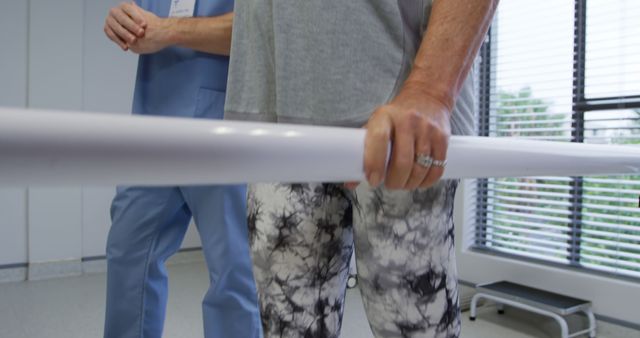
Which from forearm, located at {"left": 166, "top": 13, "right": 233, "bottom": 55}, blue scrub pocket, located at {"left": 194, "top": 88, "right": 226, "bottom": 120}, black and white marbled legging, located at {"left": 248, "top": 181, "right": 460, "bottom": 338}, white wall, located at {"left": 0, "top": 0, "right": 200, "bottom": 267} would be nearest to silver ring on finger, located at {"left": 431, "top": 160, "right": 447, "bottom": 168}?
black and white marbled legging, located at {"left": 248, "top": 181, "right": 460, "bottom": 338}

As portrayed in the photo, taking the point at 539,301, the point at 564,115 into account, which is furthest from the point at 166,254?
the point at 564,115

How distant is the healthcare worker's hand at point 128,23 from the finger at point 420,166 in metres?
0.86

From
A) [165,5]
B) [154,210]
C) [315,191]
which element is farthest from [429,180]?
[165,5]

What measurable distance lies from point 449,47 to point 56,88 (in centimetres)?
287

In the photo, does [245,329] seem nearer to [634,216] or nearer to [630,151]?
[630,151]

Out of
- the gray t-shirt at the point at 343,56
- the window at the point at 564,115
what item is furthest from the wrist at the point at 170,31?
the window at the point at 564,115

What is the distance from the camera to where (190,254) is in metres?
3.44

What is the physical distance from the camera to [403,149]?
A: 0.45 metres

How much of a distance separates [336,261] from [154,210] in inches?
26.1

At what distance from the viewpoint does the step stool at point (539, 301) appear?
1993 mm

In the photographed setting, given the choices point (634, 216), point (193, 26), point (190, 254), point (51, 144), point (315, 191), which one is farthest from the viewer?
point (190, 254)

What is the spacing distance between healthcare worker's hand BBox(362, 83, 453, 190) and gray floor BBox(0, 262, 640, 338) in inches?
70.5

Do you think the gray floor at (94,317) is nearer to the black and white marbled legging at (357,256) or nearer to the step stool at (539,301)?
the step stool at (539,301)

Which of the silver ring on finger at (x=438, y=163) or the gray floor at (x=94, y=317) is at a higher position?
the silver ring on finger at (x=438, y=163)
